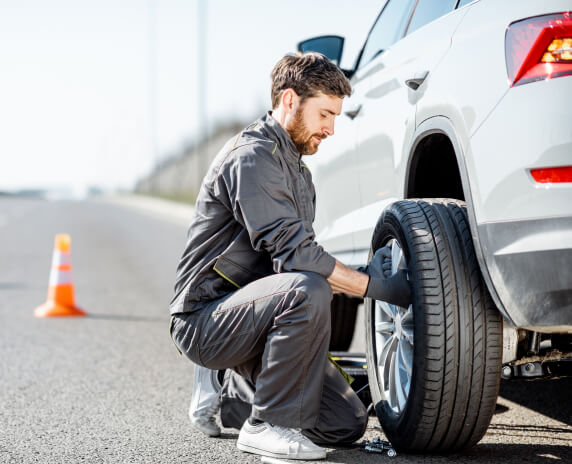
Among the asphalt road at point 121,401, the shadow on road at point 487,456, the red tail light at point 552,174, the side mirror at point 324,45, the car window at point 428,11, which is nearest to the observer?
the red tail light at point 552,174

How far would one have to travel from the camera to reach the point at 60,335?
5852 millimetres

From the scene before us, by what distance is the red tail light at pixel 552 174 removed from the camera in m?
2.30

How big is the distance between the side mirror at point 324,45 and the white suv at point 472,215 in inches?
38.6

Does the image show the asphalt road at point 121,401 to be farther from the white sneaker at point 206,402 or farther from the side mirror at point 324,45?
the side mirror at point 324,45

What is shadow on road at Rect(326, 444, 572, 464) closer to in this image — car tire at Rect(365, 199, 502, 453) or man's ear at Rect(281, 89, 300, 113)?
car tire at Rect(365, 199, 502, 453)

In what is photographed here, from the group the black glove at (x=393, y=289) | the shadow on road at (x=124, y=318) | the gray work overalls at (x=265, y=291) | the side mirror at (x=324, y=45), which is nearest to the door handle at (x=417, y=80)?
the gray work overalls at (x=265, y=291)

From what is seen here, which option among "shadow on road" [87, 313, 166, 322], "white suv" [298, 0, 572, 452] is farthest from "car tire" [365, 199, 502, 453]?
"shadow on road" [87, 313, 166, 322]

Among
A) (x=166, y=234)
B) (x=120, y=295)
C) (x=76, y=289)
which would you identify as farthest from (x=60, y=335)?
(x=166, y=234)

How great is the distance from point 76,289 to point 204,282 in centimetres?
594

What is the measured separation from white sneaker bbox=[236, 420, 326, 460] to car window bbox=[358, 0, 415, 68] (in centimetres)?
202

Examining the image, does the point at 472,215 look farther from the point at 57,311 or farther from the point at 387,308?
the point at 57,311

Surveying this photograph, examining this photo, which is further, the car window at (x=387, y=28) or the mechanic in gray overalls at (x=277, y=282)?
the car window at (x=387, y=28)

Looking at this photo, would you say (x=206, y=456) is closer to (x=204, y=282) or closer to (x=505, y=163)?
(x=204, y=282)

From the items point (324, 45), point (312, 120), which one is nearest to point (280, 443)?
point (312, 120)
